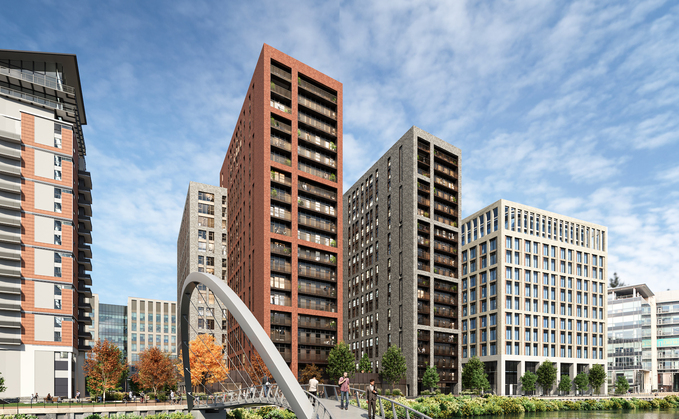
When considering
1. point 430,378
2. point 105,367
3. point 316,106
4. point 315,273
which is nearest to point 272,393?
point 315,273

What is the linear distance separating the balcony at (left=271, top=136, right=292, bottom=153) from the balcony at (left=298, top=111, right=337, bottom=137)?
4.11 metres

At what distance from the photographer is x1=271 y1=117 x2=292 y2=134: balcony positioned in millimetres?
67300

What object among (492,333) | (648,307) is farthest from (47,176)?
(648,307)

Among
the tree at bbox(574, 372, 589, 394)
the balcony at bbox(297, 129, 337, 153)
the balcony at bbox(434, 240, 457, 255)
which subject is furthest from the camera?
the tree at bbox(574, 372, 589, 394)

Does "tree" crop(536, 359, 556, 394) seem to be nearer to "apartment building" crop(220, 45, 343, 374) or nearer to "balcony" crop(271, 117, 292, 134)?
"apartment building" crop(220, 45, 343, 374)

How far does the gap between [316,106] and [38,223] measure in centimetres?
3948

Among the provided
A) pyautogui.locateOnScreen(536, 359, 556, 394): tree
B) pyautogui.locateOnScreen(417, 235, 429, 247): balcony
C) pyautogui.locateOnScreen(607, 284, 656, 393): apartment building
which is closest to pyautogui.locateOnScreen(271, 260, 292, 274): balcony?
pyautogui.locateOnScreen(417, 235, 429, 247): balcony

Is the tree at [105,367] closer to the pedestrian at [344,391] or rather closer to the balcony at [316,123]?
the balcony at [316,123]

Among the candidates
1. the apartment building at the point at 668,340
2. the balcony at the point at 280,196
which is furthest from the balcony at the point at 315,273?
the apartment building at the point at 668,340

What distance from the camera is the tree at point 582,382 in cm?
9538

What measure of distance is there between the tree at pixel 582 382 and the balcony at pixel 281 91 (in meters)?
75.8

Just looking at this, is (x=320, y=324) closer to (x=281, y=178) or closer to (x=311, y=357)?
(x=311, y=357)

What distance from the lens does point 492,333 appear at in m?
96.6

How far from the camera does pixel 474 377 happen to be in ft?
281
